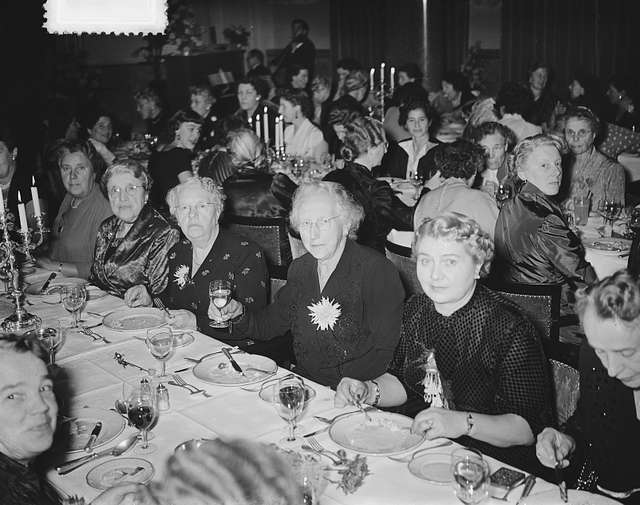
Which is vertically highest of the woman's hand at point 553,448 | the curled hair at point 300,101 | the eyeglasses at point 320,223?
the curled hair at point 300,101

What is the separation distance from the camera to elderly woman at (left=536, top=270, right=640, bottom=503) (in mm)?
1907

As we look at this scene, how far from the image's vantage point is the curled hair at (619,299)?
1.88 m

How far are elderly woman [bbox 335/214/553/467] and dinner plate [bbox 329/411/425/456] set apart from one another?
56 mm

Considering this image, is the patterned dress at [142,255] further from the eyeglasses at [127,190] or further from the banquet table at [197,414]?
the banquet table at [197,414]

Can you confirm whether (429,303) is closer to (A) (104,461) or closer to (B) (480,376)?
(B) (480,376)

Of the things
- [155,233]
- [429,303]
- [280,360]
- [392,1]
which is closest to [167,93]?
[392,1]

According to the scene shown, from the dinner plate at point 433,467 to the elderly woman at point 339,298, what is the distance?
0.89m

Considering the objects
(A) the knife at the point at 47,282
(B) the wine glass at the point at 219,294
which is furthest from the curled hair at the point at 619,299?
(A) the knife at the point at 47,282

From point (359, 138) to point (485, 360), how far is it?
2744 mm

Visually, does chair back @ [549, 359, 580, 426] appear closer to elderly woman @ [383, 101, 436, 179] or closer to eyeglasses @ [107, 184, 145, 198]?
eyeglasses @ [107, 184, 145, 198]

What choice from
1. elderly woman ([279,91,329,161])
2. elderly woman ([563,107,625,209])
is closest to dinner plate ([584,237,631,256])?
elderly woman ([563,107,625,209])

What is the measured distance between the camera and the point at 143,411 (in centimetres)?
206

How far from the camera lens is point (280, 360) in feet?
10.9

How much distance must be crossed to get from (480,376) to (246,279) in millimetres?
1347
